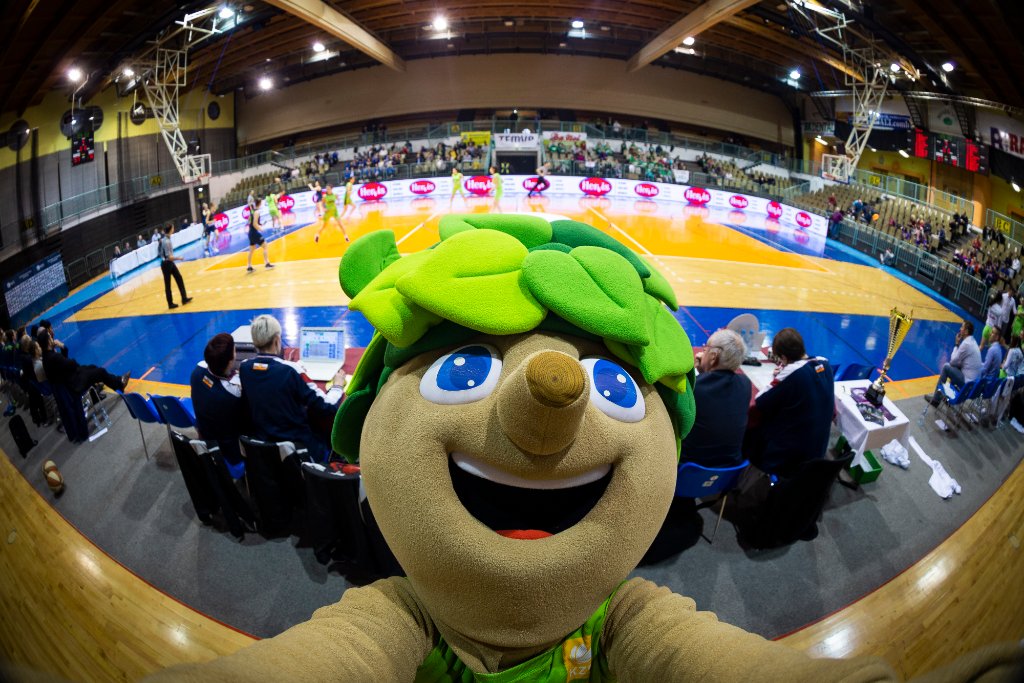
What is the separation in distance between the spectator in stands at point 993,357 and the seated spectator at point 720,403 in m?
1.58

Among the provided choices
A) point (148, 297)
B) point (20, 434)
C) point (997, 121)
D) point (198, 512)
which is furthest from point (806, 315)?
point (148, 297)

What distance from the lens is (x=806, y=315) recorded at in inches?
305

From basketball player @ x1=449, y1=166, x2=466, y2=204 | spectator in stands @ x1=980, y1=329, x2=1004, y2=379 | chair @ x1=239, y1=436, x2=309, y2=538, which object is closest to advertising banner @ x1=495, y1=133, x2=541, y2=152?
basketball player @ x1=449, y1=166, x2=466, y2=204

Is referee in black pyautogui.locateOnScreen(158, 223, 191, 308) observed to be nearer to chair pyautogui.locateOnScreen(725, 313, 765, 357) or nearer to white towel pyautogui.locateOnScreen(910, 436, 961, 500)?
chair pyautogui.locateOnScreen(725, 313, 765, 357)

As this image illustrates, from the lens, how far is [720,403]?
121 inches

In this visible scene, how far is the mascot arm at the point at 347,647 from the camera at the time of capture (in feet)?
1.87

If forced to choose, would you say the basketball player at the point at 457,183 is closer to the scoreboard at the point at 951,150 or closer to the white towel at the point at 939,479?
the scoreboard at the point at 951,150

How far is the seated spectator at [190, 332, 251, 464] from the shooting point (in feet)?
10.7

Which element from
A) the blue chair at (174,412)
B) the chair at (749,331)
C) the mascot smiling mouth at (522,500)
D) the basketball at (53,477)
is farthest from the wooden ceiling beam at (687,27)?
the blue chair at (174,412)

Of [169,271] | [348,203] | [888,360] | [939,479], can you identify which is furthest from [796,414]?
[348,203]

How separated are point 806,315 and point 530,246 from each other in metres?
8.06

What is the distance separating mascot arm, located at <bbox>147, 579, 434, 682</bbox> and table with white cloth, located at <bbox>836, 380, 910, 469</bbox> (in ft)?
8.37

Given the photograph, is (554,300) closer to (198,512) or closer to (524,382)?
(524,382)

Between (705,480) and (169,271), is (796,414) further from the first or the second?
(169,271)
